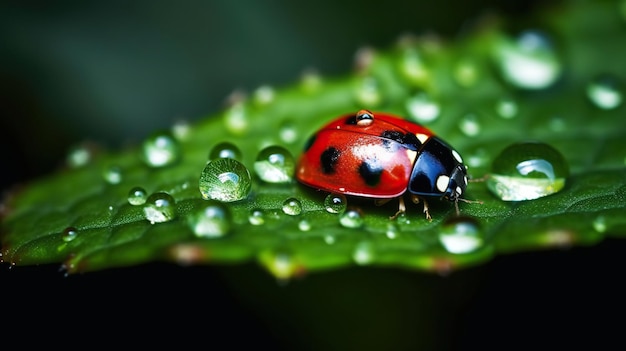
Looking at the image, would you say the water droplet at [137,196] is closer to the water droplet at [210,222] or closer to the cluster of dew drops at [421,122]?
the cluster of dew drops at [421,122]

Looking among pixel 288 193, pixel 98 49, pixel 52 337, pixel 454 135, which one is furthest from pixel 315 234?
pixel 98 49

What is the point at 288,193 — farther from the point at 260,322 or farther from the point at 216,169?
the point at 260,322

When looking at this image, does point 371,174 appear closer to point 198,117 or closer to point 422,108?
point 422,108

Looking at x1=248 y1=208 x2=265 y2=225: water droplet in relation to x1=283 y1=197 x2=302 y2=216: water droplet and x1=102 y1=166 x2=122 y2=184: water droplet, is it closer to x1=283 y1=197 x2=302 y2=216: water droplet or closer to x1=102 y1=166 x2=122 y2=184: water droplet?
x1=283 y1=197 x2=302 y2=216: water droplet

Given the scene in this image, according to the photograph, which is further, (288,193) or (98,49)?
(98,49)

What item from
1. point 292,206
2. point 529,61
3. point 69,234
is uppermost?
point 529,61

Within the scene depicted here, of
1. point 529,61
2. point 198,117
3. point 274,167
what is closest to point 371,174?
point 274,167
